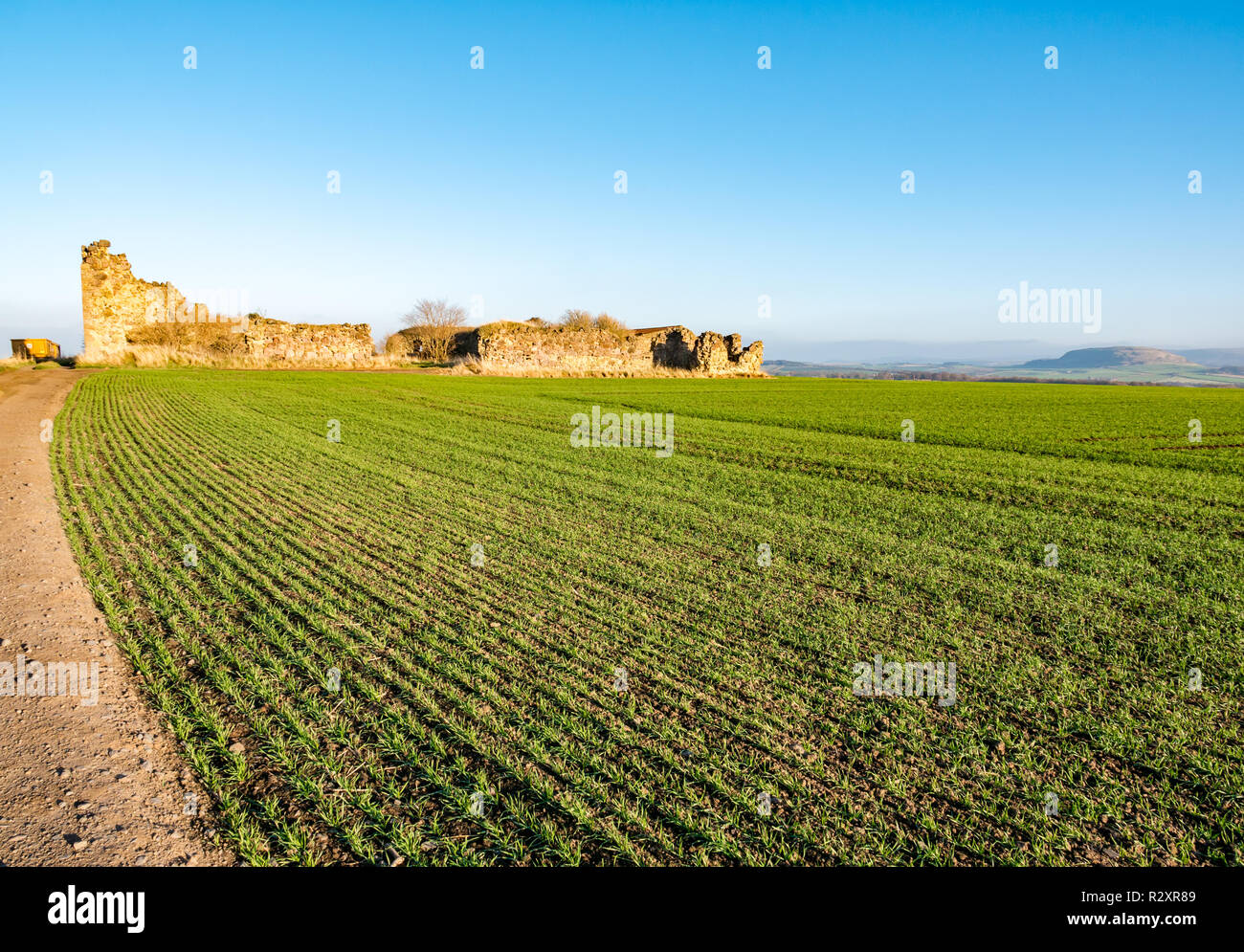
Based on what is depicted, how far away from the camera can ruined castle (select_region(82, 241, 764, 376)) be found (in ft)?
137

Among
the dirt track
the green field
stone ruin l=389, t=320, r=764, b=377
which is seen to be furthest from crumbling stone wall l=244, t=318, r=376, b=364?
the dirt track

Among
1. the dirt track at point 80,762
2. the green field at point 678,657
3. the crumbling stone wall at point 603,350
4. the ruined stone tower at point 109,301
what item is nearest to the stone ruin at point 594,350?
the crumbling stone wall at point 603,350

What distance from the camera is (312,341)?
165 feet

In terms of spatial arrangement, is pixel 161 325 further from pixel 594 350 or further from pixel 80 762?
pixel 80 762

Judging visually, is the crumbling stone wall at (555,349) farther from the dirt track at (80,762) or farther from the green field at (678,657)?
the dirt track at (80,762)

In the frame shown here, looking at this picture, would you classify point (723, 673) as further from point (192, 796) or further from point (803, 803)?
point (192, 796)

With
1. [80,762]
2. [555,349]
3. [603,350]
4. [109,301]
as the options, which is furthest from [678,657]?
[603,350]

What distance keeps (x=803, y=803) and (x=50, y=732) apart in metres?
4.79

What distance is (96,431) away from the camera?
16641mm

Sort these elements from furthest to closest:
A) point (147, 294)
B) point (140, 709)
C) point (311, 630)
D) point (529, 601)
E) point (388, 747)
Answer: point (147, 294) < point (529, 601) < point (311, 630) < point (140, 709) < point (388, 747)

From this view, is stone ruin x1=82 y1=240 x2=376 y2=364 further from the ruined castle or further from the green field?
the green field

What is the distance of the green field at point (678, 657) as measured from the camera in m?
3.43

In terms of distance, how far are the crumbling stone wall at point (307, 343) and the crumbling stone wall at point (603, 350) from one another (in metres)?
9.16
